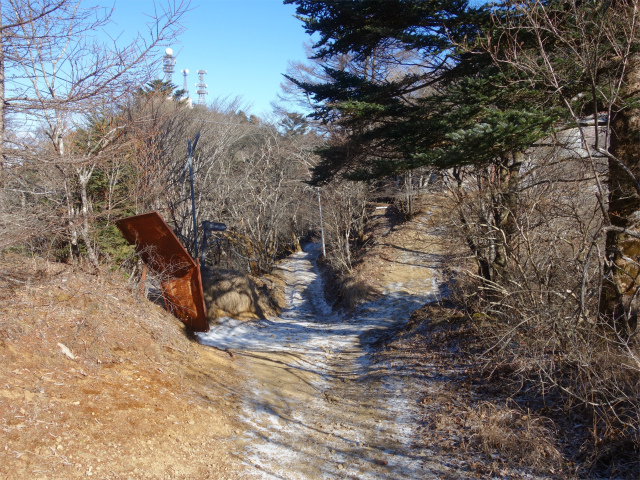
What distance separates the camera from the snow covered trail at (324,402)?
16.6ft

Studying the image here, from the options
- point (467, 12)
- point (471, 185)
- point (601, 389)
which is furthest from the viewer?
point (471, 185)

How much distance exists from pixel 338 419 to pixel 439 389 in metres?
2.00

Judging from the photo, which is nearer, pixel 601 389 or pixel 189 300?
pixel 601 389

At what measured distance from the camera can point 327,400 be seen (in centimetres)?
741

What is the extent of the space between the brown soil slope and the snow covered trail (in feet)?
1.75

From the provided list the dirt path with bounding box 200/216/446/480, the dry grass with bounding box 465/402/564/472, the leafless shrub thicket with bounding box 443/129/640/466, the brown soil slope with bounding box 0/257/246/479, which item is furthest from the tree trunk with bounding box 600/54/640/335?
the brown soil slope with bounding box 0/257/246/479

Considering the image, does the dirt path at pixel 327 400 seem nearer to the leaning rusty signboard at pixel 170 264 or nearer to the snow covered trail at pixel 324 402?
the snow covered trail at pixel 324 402

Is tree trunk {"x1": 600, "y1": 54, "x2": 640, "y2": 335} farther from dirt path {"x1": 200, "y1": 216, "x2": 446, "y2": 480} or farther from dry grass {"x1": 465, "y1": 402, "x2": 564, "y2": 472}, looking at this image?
dirt path {"x1": 200, "y1": 216, "x2": 446, "y2": 480}

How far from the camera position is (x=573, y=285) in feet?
20.9

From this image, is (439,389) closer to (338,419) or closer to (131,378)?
(338,419)

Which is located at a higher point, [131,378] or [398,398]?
[131,378]

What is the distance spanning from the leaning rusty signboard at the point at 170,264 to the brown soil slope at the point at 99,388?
1.31 m

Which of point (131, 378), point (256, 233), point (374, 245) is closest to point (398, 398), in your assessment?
point (131, 378)

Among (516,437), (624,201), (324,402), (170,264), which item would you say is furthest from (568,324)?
(170,264)
